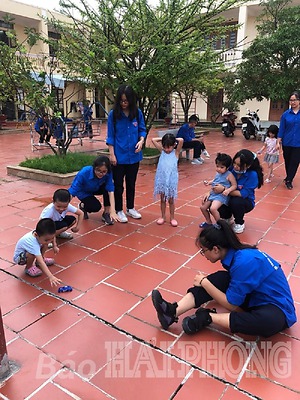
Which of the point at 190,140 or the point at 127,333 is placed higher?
the point at 190,140

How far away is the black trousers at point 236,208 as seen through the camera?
11.1ft

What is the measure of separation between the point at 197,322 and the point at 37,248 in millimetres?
1202

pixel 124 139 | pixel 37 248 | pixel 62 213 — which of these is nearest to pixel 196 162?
pixel 124 139

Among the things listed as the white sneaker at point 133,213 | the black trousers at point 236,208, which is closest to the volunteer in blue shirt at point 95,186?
the white sneaker at point 133,213

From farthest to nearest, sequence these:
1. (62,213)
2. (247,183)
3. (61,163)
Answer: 1. (61,163)
2. (247,183)
3. (62,213)

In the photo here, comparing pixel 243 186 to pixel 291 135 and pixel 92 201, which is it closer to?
pixel 92 201

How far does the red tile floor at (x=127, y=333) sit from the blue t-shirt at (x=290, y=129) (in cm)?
184

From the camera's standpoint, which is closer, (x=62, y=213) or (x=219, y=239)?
(x=219, y=239)

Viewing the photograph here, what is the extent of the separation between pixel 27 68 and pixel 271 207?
437 cm

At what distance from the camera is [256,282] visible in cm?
183

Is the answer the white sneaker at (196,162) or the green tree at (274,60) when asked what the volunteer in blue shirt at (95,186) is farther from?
the green tree at (274,60)

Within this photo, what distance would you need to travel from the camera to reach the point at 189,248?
311 centimetres

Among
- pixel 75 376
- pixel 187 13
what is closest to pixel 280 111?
pixel 187 13

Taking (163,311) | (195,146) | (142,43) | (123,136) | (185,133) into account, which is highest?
(142,43)
